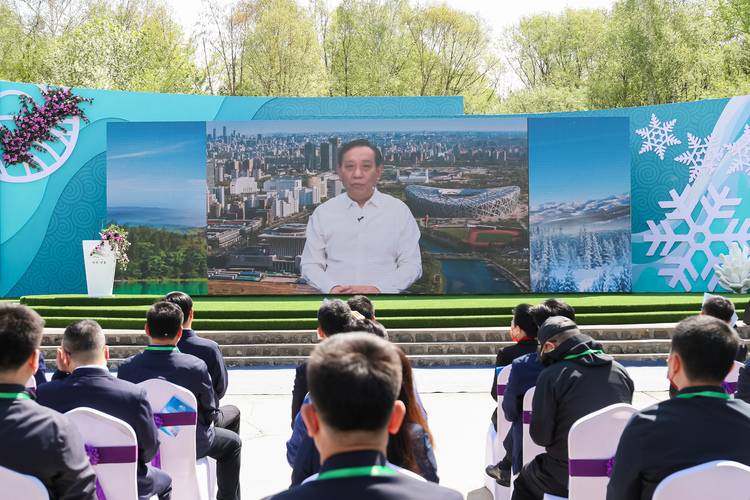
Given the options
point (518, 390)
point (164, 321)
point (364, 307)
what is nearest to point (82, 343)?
point (164, 321)

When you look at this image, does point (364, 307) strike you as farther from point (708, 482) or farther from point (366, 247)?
point (366, 247)

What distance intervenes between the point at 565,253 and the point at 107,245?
9392 mm

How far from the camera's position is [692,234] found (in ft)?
48.0

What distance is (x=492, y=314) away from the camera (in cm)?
1109

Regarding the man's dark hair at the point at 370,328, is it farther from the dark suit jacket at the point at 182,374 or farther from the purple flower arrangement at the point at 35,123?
the purple flower arrangement at the point at 35,123

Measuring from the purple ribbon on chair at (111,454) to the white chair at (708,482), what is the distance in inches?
78.3

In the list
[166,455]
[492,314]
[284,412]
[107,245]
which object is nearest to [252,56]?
[107,245]

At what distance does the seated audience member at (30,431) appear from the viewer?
218 cm

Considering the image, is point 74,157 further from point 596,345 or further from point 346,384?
point 346,384

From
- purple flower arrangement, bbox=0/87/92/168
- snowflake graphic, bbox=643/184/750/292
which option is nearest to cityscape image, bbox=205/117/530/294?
snowflake graphic, bbox=643/184/750/292

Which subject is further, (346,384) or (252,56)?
(252,56)

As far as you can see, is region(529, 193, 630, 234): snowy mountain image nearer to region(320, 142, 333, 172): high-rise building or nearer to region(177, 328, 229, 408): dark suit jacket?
region(320, 142, 333, 172): high-rise building

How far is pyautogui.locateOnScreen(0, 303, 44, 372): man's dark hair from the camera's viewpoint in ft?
7.51

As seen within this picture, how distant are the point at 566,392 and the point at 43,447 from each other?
7.19 ft
